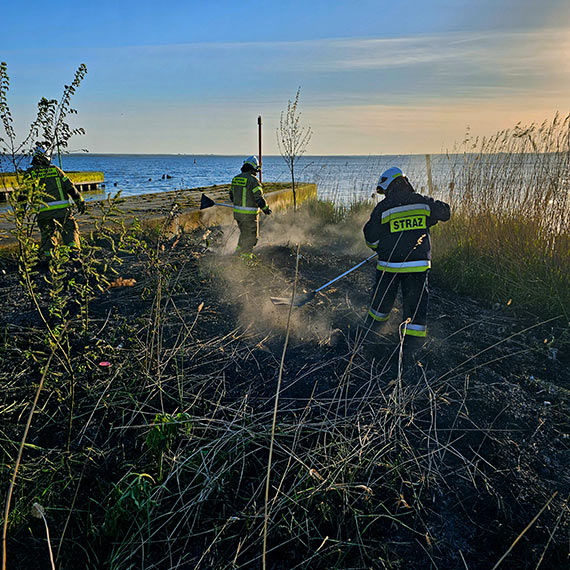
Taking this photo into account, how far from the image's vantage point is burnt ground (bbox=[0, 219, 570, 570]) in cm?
196

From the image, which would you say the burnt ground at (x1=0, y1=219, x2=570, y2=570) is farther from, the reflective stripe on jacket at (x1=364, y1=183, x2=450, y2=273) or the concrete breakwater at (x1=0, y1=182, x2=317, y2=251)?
the concrete breakwater at (x1=0, y1=182, x2=317, y2=251)

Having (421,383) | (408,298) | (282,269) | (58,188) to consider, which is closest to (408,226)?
(408,298)

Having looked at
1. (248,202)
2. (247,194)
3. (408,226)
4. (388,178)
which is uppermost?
(388,178)

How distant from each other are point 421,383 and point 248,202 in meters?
4.42

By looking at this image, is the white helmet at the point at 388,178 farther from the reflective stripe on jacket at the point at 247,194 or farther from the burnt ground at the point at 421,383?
the reflective stripe on jacket at the point at 247,194

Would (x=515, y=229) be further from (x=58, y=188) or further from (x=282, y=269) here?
(x=58, y=188)

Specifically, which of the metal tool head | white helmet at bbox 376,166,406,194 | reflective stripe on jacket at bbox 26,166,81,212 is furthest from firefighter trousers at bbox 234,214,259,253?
white helmet at bbox 376,166,406,194

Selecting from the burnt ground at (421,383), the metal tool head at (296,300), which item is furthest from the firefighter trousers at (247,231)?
the metal tool head at (296,300)

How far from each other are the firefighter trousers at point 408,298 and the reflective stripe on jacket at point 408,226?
0.33ft

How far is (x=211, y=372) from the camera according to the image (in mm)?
3184

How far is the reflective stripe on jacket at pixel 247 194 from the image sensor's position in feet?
21.4

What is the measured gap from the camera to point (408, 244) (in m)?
3.76

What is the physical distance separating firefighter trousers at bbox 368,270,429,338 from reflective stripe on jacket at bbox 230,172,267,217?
3.15 metres

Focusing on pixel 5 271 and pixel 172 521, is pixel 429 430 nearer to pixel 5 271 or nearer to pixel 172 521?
pixel 172 521
